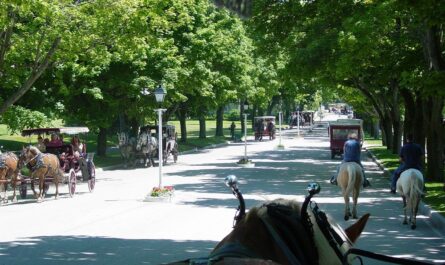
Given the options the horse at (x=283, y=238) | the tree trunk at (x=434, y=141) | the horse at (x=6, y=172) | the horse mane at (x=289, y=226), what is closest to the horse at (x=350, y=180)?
the tree trunk at (x=434, y=141)

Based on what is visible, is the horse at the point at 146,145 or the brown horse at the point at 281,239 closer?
the brown horse at the point at 281,239

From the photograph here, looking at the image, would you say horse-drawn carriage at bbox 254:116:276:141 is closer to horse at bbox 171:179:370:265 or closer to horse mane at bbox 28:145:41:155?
horse mane at bbox 28:145:41:155

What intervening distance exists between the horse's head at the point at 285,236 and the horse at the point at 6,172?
57.3ft

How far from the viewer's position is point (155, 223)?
49.4ft

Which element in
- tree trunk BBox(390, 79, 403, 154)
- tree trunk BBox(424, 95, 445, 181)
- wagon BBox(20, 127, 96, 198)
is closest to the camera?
wagon BBox(20, 127, 96, 198)

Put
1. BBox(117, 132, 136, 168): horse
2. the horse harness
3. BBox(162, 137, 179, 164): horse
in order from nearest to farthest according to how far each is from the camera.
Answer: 1. the horse harness
2. BBox(117, 132, 136, 168): horse
3. BBox(162, 137, 179, 164): horse

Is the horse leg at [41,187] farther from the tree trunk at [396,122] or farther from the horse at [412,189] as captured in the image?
the tree trunk at [396,122]

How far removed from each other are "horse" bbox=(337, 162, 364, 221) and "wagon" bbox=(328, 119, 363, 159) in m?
24.8

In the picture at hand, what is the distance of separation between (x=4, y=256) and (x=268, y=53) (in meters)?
21.4

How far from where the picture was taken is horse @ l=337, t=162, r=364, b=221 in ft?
50.8

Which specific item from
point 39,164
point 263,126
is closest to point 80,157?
point 39,164

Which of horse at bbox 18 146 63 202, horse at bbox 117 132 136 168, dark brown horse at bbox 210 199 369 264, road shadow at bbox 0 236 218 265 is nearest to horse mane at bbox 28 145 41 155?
horse at bbox 18 146 63 202

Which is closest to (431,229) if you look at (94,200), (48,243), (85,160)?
(48,243)

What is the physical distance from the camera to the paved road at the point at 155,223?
444 inches
